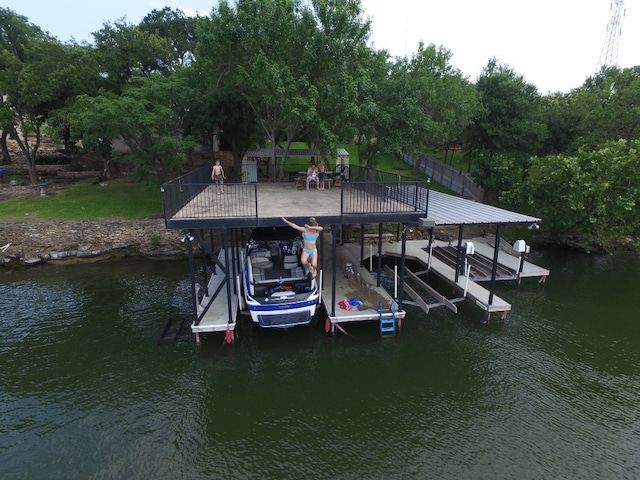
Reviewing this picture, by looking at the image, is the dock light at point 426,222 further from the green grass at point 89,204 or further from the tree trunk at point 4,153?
the tree trunk at point 4,153

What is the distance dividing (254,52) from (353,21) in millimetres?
4755

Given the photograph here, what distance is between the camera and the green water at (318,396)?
8.30m

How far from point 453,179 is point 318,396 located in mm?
25342

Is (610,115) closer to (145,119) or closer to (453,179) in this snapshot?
(453,179)

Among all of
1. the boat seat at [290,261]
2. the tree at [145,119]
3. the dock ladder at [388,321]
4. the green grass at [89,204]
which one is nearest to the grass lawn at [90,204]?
the green grass at [89,204]

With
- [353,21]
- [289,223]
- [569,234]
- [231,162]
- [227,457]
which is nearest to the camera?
[227,457]

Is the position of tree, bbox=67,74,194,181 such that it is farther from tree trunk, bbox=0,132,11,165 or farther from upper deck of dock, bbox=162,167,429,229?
tree trunk, bbox=0,132,11,165

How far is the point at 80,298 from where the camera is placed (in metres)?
15.7

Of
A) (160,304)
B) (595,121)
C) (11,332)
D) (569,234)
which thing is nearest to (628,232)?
(569,234)

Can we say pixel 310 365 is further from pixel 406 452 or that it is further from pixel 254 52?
pixel 254 52

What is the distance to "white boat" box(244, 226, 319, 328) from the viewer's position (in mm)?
11984

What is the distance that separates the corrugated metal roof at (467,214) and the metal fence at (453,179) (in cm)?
1230

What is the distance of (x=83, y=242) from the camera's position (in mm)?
20547

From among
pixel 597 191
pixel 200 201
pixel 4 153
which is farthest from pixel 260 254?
pixel 4 153
